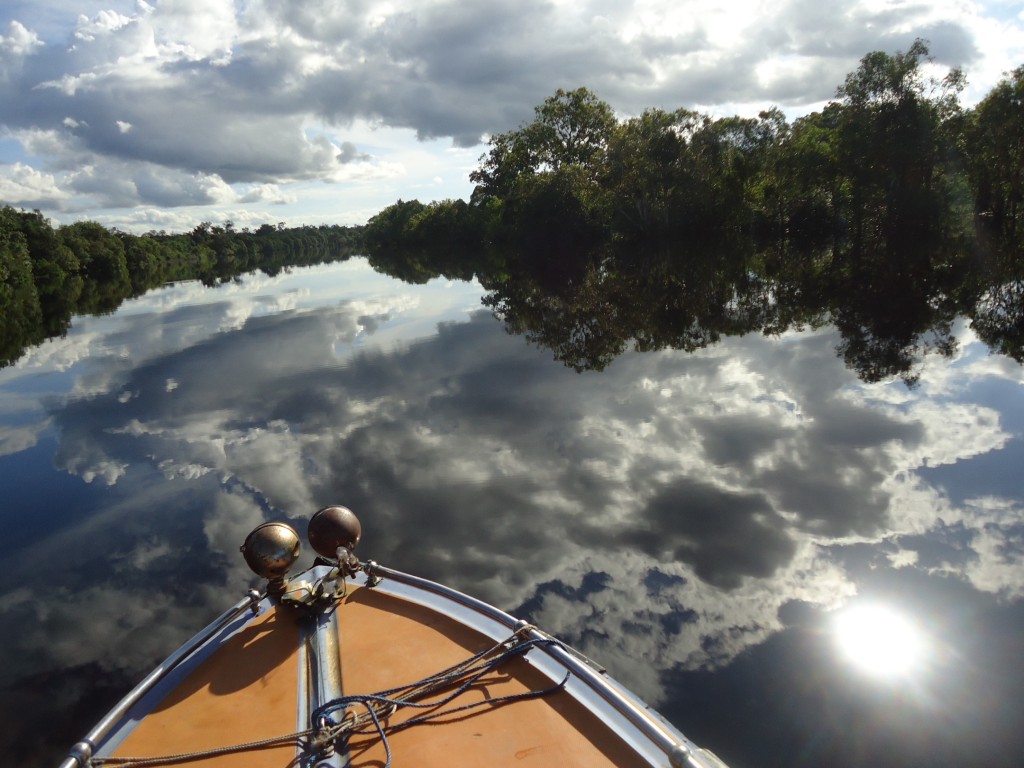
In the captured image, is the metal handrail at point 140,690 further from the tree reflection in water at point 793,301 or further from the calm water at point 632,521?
the tree reflection in water at point 793,301

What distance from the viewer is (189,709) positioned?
3643 millimetres

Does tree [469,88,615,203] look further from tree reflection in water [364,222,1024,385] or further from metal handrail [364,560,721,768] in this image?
metal handrail [364,560,721,768]

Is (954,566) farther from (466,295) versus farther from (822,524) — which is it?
(466,295)

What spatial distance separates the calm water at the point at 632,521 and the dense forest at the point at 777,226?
94.1 inches

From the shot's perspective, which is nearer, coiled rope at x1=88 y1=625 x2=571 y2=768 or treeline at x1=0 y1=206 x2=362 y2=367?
coiled rope at x1=88 y1=625 x2=571 y2=768

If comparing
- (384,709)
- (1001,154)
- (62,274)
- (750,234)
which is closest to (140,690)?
(384,709)

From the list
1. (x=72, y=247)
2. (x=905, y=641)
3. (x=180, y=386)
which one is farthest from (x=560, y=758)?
(x=72, y=247)

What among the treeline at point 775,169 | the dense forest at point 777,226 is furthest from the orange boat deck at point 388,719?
the treeline at point 775,169

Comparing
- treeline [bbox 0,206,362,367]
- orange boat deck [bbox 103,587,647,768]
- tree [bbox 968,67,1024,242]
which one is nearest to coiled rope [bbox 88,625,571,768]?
orange boat deck [bbox 103,587,647,768]

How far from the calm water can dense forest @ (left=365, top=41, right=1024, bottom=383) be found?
2.39 meters

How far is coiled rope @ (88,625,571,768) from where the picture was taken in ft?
10.5

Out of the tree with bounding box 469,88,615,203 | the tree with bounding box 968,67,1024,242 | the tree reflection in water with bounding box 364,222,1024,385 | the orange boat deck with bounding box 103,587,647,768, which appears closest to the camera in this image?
the orange boat deck with bounding box 103,587,647,768

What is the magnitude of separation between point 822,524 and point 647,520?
186 cm

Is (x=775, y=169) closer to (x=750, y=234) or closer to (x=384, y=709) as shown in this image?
(x=750, y=234)
